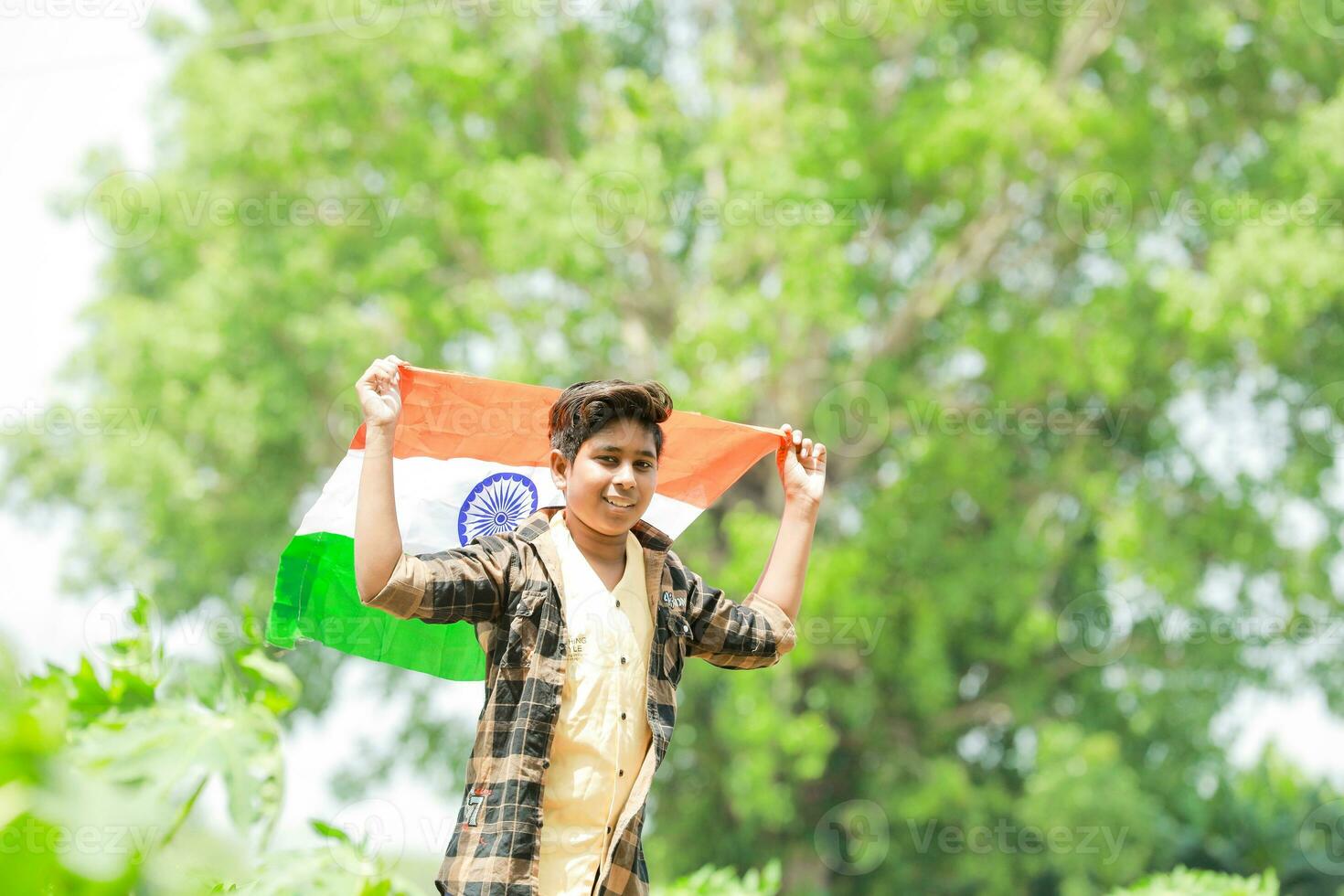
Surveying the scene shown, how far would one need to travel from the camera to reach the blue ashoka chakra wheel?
3340 millimetres

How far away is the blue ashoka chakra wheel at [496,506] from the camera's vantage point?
3340 millimetres

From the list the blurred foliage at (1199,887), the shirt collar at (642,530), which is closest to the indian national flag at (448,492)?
the shirt collar at (642,530)

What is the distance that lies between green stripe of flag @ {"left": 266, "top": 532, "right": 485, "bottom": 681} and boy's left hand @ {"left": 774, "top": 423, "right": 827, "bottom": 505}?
30.1 inches

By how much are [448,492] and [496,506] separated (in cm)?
12

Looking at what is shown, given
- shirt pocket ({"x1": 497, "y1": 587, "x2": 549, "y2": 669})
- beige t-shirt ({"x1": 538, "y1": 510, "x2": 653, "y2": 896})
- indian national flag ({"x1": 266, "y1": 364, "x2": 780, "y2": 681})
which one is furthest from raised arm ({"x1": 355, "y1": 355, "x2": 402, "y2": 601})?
indian national flag ({"x1": 266, "y1": 364, "x2": 780, "y2": 681})

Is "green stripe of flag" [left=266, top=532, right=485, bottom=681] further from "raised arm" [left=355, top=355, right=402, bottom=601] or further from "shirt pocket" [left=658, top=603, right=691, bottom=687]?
"raised arm" [left=355, top=355, right=402, bottom=601]

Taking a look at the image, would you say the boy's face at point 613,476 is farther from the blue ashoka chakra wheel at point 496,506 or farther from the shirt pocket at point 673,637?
the blue ashoka chakra wheel at point 496,506

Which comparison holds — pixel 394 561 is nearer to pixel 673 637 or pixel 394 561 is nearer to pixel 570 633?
pixel 570 633

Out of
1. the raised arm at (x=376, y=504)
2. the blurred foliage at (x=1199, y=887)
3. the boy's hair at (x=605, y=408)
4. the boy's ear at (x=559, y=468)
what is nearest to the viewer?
the raised arm at (x=376, y=504)

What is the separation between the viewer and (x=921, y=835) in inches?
477

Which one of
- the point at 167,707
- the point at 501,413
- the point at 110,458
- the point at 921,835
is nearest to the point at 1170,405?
the point at 921,835

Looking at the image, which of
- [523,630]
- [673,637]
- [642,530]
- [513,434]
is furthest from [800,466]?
[523,630]

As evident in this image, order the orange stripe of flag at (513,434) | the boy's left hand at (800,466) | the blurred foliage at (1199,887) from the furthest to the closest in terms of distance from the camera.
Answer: the blurred foliage at (1199,887), the orange stripe of flag at (513,434), the boy's left hand at (800,466)

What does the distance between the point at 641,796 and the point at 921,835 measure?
10291 millimetres
